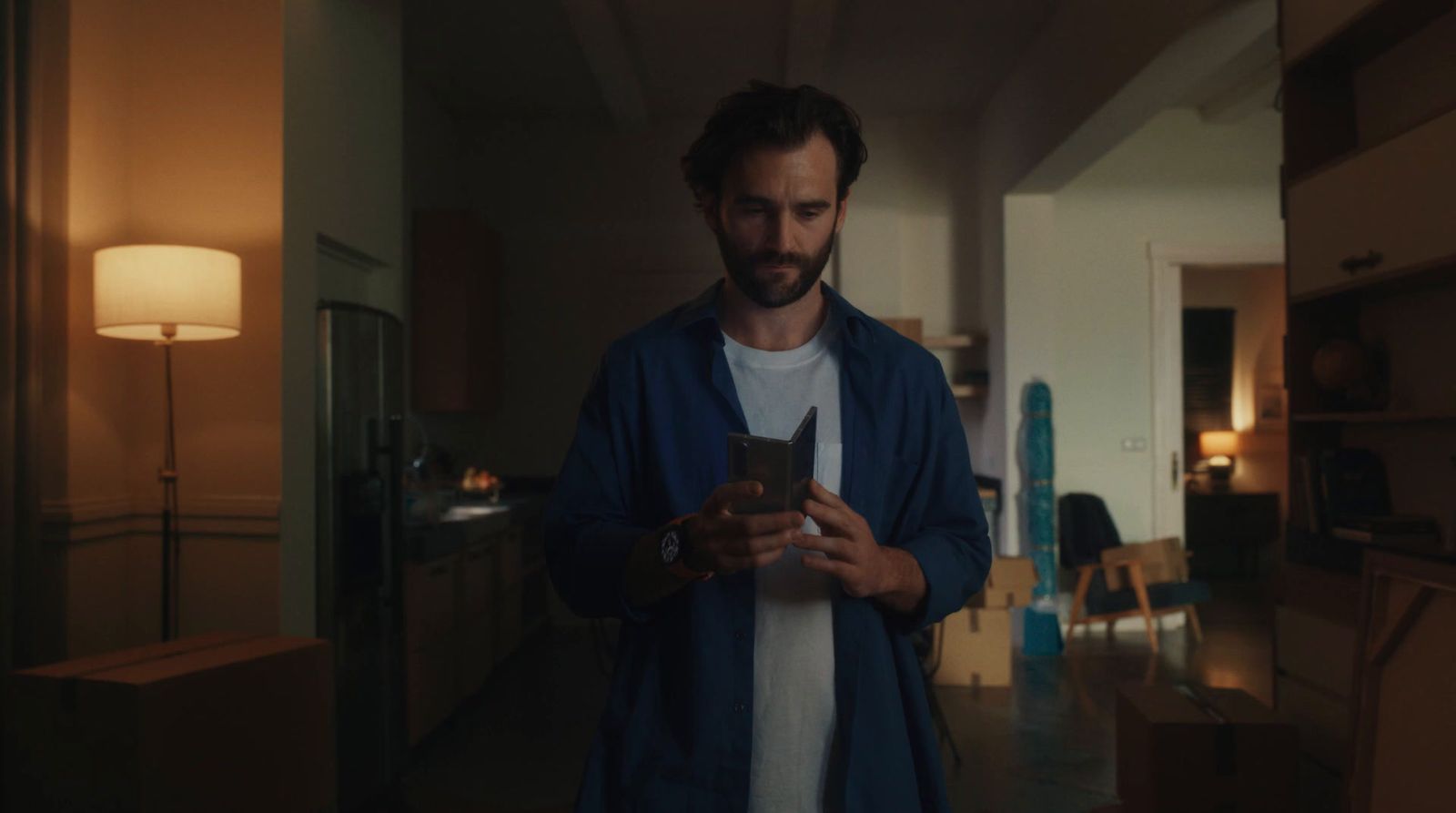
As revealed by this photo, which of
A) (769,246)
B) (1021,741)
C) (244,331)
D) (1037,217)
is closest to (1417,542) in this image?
(1021,741)

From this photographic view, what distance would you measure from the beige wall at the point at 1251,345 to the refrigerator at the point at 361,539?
7511 millimetres

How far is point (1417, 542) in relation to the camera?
255 cm

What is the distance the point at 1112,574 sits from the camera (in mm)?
5910

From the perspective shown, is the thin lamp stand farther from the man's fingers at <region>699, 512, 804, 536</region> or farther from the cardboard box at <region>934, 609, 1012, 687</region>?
the cardboard box at <region>934, 609, 1012, 687</region>

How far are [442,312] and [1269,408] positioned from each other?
7307mm

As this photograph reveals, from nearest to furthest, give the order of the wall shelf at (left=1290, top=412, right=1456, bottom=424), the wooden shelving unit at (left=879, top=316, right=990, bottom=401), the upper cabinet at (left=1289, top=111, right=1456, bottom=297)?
the upper cabinet at (left=1289, top=111, right=1456, bottom=297) < the wall shelf at (left=1290, top=412, right=1456, bottom=424) < the wooden shelving unit at (left=879, top=316, right=990, bottom=401)

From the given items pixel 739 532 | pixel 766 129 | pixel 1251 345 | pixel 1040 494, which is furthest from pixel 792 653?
pixel 1251 345

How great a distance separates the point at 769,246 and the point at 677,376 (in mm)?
204

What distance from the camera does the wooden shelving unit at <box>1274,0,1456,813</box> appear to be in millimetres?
2332

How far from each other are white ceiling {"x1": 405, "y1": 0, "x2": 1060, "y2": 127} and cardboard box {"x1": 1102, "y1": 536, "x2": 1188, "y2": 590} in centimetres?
309

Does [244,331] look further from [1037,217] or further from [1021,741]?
[1037,217]

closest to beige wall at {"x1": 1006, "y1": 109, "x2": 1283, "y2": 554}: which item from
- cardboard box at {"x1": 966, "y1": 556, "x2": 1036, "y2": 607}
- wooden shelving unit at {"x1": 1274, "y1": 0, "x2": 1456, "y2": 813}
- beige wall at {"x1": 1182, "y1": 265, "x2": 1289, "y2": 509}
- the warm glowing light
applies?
cardboard box at {"x1": 966, "y1": 556, "x2": 1036, "y2": 607}

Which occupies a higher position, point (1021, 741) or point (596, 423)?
point (596, 423)

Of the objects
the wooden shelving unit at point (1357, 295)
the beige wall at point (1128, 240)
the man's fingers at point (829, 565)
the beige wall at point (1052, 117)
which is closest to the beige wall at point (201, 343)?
the man's fingers at point (829, 565)
